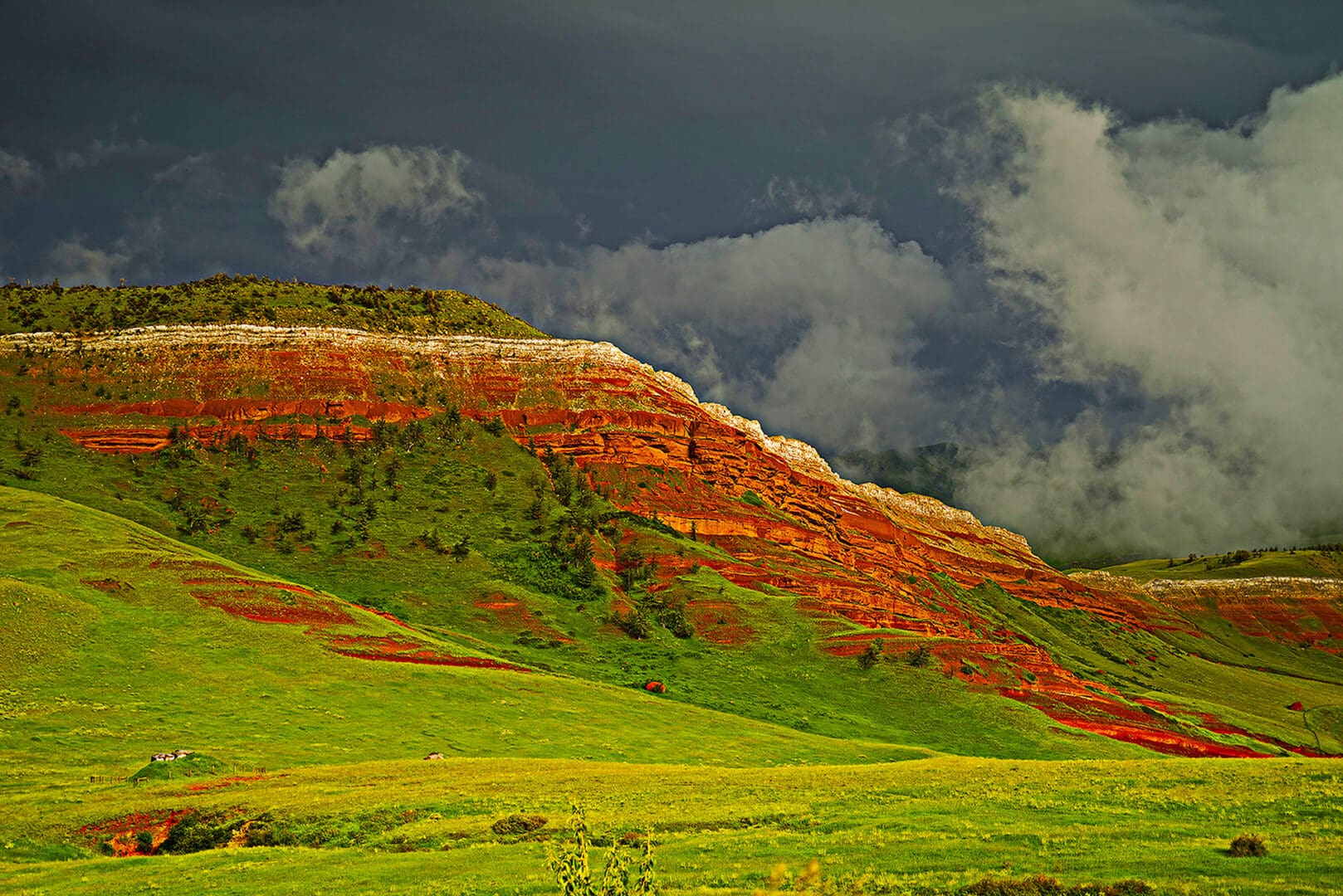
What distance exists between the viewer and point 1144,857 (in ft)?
82.8

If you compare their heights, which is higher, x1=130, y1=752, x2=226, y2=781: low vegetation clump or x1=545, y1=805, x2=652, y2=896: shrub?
x1=545, y1=805, x2=652, y2=896: shrub

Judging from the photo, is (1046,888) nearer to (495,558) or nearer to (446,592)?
(446,592)

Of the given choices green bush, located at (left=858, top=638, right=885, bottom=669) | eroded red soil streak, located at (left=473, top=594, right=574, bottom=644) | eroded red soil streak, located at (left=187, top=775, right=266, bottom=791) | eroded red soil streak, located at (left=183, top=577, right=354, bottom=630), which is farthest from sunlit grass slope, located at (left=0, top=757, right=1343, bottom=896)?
eroded red soil streak, located at (left=473, top=594, right=574, bottom=644)

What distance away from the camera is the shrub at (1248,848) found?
24.8 meters

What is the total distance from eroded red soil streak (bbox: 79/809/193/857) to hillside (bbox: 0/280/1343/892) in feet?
2.61

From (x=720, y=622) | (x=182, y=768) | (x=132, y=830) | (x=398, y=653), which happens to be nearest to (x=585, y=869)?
(x=132, y=830)

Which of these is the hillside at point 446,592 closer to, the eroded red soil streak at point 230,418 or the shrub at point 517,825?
the eroded red soil streak at point 230,418

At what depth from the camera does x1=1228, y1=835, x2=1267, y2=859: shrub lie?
24.8 m

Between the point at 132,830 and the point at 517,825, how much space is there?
17289mm

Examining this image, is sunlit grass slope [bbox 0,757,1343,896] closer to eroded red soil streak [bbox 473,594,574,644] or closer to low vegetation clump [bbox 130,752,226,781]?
low vegetation clump [bbox 130,752,226,781]

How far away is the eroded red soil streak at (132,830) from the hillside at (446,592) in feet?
2.61

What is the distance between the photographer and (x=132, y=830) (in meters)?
36.5

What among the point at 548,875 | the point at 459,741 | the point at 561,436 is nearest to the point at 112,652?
the point at 459,741

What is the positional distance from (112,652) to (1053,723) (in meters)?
90.9
